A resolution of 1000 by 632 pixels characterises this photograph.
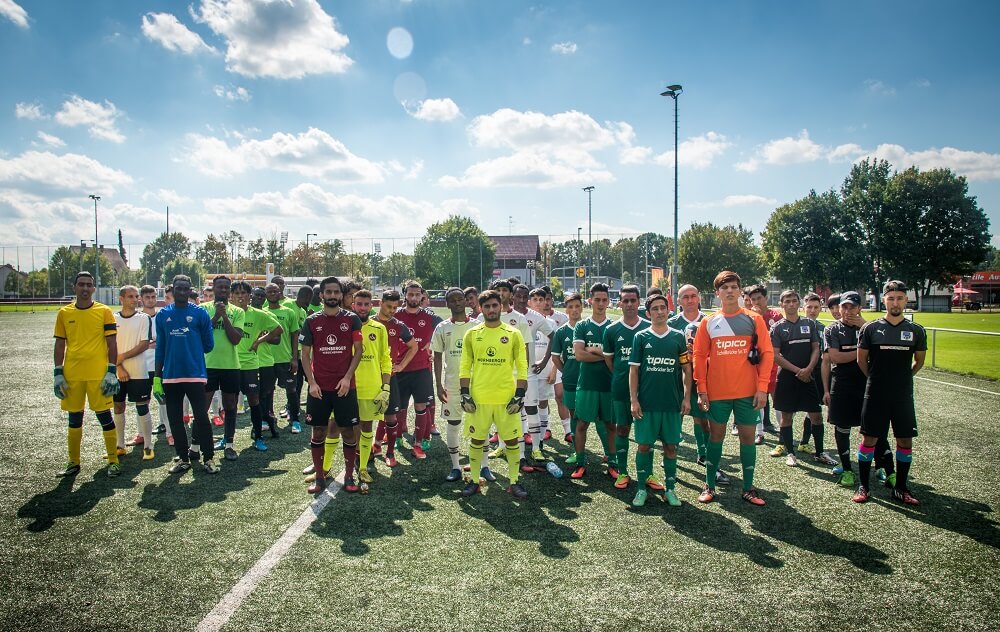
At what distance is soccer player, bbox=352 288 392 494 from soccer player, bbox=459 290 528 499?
1.03 meters

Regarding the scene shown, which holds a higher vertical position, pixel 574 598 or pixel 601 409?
pixel 601 409

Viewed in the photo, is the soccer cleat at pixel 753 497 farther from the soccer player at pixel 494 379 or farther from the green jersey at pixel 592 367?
the soccer player at pixel 494 379

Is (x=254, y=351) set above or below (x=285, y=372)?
above

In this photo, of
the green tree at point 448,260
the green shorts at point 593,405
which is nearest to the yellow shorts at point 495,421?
the green shorts at point 593,405

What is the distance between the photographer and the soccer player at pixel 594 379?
5.98 m

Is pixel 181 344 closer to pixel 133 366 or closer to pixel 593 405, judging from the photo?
pixel 133 366

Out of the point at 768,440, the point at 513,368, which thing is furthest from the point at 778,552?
the point at 768,440

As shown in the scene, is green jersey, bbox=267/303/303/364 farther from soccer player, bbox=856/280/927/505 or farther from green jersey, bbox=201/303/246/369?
soccer player, bbox=856/280/927/505

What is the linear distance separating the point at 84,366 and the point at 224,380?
1463 mm

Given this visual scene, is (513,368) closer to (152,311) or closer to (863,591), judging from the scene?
(863,591)

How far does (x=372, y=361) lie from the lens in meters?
6.07

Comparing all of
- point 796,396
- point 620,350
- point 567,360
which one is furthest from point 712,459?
point 796,396

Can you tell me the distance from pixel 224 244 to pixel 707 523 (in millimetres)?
78289

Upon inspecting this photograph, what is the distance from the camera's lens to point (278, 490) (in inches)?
230
